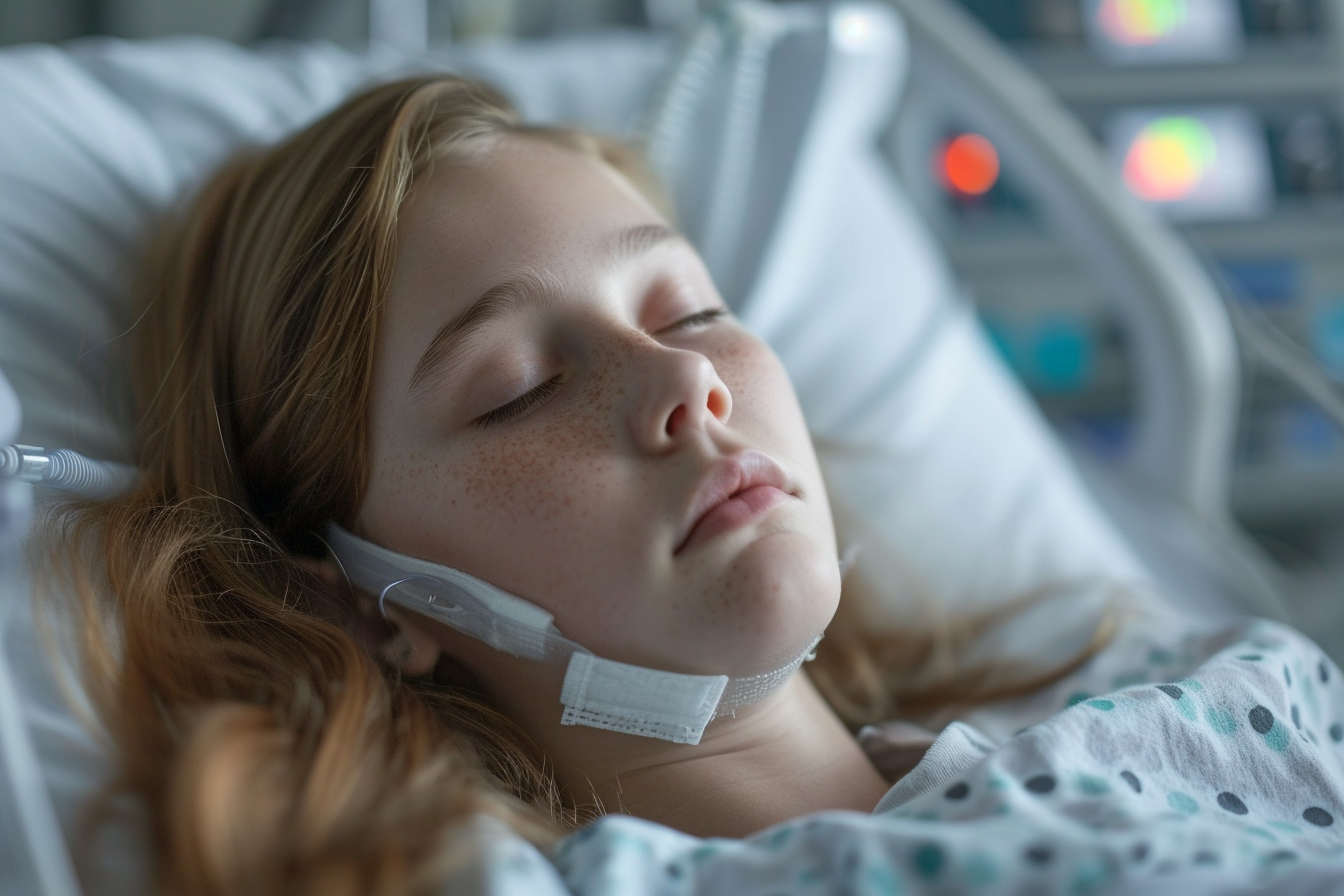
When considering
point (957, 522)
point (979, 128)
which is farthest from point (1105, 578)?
point (979, 128)

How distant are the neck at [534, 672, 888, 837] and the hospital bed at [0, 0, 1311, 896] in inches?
14.9

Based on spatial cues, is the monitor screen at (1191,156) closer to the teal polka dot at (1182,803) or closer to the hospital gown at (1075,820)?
the hospital gown at (1075,820)

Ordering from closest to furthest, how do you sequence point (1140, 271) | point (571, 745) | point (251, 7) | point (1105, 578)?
1. point (571, 745)
2. point (1105, 578)
3. point (1140, 271)
4. point (251, 7)

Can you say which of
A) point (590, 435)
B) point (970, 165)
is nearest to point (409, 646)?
point (590, 435)

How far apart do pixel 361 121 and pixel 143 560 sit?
0.42 metres

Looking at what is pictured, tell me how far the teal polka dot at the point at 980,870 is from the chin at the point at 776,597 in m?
0.18

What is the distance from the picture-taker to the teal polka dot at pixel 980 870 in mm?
583

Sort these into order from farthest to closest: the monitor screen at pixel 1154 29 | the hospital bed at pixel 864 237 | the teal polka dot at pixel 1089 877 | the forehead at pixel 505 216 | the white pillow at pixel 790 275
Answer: the monitor screen at pixel 1154 29 < the hospital bed at pixel 864 237 < the white pillow at pixel 790 275 < the forehead at pixel 505 216 < the teal polka dot at pixel 1089 877

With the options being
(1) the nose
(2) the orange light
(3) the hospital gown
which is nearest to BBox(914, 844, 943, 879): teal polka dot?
(3) the hospital gown

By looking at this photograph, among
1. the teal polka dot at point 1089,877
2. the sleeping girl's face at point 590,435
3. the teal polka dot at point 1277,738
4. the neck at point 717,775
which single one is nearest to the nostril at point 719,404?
the sleeping girl's face at point 590,435

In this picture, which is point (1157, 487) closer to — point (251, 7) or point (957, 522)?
point (957, 522)

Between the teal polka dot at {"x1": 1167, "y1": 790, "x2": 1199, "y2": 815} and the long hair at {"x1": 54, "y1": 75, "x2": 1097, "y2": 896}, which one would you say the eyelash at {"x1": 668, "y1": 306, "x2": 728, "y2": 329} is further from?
the teal polka dot at {"x1": 1167, "y1": 790, "x2": 1199, "y2": 815}

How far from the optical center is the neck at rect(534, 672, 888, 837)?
805mm

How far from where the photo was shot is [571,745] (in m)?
0.83
